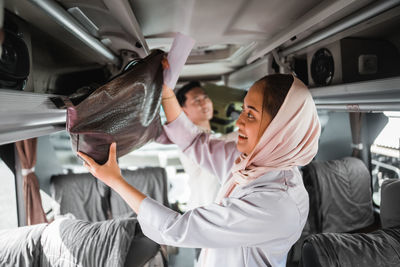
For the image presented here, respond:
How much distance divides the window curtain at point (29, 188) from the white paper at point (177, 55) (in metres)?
1.95

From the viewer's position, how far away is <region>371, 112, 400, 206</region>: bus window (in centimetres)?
275

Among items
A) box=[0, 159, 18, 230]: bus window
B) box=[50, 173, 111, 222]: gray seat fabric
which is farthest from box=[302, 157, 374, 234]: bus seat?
box=[0, 159, 18, 230]: bus window

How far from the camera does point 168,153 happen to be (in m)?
4.68

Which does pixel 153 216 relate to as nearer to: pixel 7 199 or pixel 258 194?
pixel 258 194

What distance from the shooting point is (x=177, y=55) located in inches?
54.4

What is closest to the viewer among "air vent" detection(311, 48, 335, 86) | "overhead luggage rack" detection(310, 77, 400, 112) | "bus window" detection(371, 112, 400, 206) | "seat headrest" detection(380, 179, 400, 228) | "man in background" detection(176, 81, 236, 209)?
"overhead luggage rack" detection(310, 77, 400, 112)

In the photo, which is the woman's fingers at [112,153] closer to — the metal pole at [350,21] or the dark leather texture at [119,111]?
the dark leather texture at [119,111]

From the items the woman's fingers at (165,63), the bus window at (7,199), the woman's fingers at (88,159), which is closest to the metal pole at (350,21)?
the woman's fingers at (165,63)

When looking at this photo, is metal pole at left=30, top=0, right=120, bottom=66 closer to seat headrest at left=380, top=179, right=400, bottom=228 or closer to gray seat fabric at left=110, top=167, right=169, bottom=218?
gray seat fabric at left=110, top=167, right=169, bottom=218

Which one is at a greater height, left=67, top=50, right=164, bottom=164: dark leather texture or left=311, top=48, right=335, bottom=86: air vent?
left=311, top=48, right=335, bottom=86: air vent

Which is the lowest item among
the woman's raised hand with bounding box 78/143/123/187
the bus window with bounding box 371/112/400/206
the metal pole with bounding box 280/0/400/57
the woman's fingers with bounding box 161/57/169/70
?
the bus window with bounding box 371/112/400/206

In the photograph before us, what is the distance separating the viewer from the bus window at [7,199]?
2.53 metres

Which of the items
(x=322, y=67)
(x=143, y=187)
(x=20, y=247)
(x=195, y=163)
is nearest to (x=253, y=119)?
(x=322, y=67)

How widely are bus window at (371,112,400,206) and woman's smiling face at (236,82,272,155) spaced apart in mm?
1885
